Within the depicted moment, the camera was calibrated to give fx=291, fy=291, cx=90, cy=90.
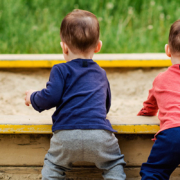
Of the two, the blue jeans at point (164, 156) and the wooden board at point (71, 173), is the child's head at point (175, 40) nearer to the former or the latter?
the blue jeans at point (164, 156)

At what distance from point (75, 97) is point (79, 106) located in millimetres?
42

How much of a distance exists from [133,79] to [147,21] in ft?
4.70

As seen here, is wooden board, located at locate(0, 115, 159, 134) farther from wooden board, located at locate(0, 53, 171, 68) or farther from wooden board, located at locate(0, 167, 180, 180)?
wooden board, located at locate(0, 53, 171, 68)

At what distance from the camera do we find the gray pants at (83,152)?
116 cm

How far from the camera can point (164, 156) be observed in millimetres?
1155

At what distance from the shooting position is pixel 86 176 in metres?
1.39

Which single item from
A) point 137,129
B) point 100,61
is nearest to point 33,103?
point 137,129

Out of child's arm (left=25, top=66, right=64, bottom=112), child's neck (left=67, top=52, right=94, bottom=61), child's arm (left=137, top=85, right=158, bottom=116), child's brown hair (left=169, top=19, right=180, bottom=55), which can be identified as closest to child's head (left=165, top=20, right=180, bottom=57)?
child's brown hair (left=169, top=19, right=180, bottom=55)

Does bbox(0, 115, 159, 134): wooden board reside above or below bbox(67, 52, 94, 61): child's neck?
below

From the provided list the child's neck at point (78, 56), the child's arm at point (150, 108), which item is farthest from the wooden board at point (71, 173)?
the child's neck at point (78, 56)

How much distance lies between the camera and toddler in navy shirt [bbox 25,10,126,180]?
45.9 inches

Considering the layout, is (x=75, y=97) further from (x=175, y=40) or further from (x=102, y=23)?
(x=102, y=23)

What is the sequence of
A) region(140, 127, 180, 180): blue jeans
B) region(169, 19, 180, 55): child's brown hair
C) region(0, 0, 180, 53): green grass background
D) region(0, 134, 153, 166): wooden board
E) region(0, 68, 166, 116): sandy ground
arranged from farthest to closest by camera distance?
region(0, 0, 180, 53): green grass background, region(0, 68, 166, 116): sandy ground, region(0, 134, 153, 166): wooden board, region(169, 19, 180, 55): child's brown hair, region(140, 127, 180, 180): blue jeans

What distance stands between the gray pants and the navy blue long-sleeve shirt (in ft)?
0.10
